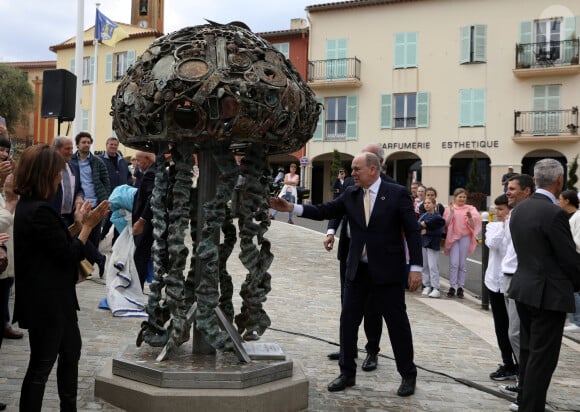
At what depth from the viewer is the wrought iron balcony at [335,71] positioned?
101 ft

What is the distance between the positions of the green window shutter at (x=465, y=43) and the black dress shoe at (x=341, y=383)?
26.6 metres

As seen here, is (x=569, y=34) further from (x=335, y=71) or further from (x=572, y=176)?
(x=335, y=71)

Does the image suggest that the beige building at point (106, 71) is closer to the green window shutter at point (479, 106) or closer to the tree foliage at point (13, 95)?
the tree foliage at point (13, 95)

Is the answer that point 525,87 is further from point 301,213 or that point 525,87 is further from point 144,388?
point 144,388

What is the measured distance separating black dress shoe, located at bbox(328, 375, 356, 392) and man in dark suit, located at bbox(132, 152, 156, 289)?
107 inches

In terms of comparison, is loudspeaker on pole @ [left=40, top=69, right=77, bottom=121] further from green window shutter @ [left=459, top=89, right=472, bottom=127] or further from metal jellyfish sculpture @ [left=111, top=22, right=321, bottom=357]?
green window shutter @ [left=459, top=89, right=472, bottom=127]

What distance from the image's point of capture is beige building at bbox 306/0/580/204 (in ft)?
92.2

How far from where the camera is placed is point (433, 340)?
278 inches

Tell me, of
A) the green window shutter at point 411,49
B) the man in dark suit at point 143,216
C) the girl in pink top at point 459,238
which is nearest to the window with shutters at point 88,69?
the green window shutter at point 411,49

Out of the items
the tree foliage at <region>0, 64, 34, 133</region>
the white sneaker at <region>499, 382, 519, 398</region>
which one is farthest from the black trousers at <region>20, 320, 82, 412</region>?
the tree foliage at <region>0, 64, 34, 133</region>

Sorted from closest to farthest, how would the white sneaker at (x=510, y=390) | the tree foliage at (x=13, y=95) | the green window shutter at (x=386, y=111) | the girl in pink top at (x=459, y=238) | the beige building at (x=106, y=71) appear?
the white sneaker at (x=510, y=390) → the girl in pink top at (x=459, y=238) → the green window shutter at (x=386, y=111) → the beige building at (x=106, y=71) → the tree foliage at (x=13, y=95)

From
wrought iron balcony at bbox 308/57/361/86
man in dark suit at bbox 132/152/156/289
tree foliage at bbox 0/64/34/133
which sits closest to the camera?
man in dark suit at bbox 132/152/156/289

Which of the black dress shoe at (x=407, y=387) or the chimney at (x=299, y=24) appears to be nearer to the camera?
the black dress shoe at (x=407, y=387)

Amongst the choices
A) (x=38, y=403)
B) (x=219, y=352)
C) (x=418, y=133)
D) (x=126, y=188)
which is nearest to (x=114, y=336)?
(x=126, y=188)
